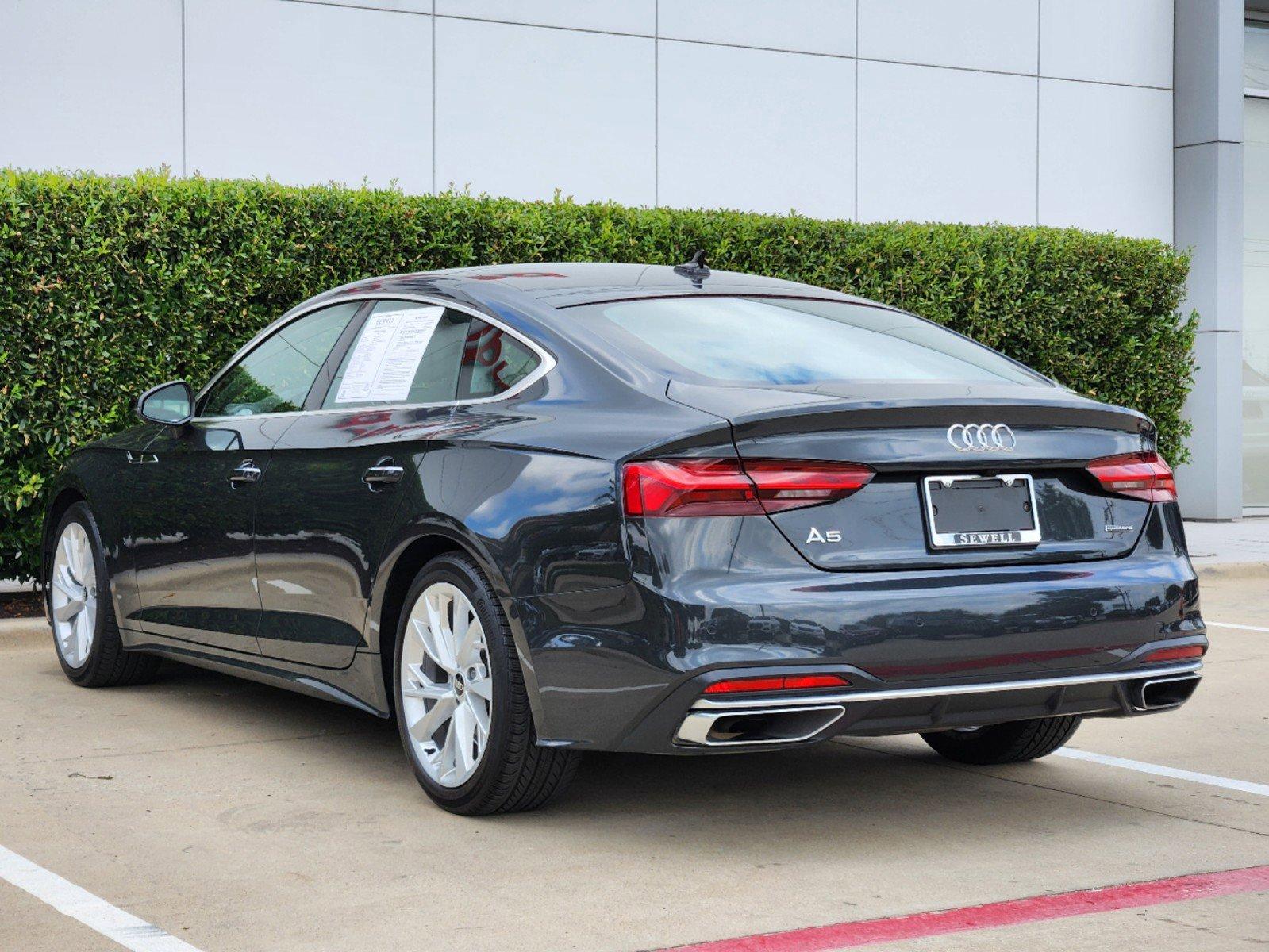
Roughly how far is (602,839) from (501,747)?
1.25 feet

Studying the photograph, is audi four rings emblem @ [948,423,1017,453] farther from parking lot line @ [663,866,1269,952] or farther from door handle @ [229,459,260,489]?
door handle @ [229,459,260,489]

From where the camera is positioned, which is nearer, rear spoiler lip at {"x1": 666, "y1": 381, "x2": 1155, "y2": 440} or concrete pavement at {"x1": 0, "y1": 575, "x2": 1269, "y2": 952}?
concrete pavement at {"x1": 0, "y1": 575, "x2": 1269, "y2": 952}

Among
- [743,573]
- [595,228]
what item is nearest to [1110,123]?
[595,228]

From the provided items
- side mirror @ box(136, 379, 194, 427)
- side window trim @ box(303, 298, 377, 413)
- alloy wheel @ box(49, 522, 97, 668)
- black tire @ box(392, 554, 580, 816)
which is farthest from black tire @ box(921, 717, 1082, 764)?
alloy wheel @ box(49, 522, 97, 668)

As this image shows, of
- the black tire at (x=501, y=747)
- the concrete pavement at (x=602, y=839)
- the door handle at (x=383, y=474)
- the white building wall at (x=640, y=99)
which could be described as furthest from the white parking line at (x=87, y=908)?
the white building wall at (x=640, y=99)

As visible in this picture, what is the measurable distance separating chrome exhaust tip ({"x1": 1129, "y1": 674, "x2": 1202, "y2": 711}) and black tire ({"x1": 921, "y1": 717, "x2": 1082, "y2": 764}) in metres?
0.70

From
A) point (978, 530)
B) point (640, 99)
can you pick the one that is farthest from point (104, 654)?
point (640, 99)

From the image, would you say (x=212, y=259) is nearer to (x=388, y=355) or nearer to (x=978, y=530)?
(x=388, y=355)

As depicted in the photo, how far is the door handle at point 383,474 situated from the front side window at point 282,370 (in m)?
0.80

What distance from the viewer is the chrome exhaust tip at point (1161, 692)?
15.6ft

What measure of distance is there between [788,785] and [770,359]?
140 centimetres

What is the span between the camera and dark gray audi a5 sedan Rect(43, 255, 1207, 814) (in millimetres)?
4340

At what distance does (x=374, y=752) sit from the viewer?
6023 millimetres

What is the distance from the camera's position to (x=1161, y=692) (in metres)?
4.84
